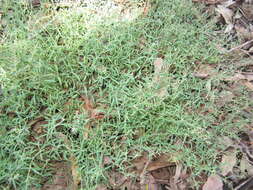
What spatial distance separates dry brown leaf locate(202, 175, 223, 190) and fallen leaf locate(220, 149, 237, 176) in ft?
0.19

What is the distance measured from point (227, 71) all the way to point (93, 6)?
4.12 ft

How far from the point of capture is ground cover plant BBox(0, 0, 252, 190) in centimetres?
164

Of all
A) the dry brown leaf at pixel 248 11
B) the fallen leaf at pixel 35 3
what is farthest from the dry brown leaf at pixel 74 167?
the dry brown leaf at pixel 248 11

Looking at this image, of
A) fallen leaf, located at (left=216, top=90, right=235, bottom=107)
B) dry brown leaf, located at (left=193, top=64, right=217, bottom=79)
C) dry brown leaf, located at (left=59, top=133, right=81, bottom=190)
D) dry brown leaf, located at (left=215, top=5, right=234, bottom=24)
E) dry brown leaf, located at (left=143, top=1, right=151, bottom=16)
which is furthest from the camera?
dry brown leaf, located at (left=215, top=5, right=234, bottom=24)

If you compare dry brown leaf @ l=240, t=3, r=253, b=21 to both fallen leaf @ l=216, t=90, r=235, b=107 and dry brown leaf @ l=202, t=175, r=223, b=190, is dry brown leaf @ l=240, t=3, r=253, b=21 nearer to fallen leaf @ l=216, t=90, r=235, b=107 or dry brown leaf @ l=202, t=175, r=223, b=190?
fallen leaf @ l=216, t=90, r=235, b=107

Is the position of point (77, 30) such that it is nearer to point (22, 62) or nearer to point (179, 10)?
point (22, 62)

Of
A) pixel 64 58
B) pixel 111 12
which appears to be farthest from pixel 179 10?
pixel 64 58

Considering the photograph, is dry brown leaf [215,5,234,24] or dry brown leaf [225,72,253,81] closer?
dry brown leaf [225,72,253,81]

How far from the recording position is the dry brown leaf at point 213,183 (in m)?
1.64

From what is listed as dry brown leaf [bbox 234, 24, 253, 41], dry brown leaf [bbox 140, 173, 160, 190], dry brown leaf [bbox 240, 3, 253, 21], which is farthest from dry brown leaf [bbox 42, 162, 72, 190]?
dry brown leaf [bbox 240, 3, 253, 21]

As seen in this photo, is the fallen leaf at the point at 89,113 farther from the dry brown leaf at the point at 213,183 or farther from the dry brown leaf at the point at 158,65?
the dry brown leaf at the point at 213,183

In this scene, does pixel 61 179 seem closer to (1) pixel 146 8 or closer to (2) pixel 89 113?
(2) pixel 89 113

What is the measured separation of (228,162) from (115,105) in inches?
34.4

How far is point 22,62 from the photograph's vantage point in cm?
179
